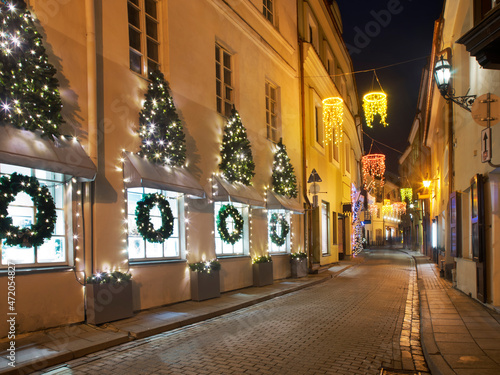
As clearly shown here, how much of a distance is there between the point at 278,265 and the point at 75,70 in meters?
10.1

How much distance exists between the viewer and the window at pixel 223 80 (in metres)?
12.8

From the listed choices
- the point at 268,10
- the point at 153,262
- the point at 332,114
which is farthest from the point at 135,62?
the point at 332,114

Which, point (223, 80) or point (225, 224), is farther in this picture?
point (223, 80)

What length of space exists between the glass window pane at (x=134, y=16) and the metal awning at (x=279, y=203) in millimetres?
7121

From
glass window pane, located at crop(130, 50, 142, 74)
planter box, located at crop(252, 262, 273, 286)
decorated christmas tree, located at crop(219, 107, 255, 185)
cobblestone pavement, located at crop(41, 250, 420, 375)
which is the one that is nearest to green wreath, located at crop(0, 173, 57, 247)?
cobblestone pavement, located at crop(41, 250, 420, 375)

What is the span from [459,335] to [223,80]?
915cm

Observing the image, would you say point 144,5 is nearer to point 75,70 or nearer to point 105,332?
point 75,70

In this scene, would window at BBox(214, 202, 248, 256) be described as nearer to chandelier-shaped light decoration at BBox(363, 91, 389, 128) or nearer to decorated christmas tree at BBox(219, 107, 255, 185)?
decorated christmas tree at BBox(219, 107, 255, 185)

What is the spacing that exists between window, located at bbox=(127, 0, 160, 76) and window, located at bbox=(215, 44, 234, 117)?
9.07 ft

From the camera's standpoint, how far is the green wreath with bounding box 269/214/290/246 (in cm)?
1522

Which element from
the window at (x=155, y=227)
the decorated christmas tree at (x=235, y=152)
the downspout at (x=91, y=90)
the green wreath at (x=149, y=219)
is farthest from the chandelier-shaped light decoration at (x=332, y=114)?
the downspout at (x=91, y=90)

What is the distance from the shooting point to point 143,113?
9273 mm

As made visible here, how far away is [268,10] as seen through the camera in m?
16.5

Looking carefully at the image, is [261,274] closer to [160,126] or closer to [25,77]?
[160,126]
